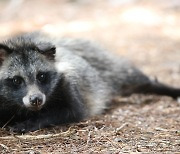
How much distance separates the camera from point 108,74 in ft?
25.2

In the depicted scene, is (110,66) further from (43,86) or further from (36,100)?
(36,100)

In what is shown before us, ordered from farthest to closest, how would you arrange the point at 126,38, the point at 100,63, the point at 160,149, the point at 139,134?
the point at 126,38, the point at 100,63, the point at 139,134, the point at 160,149

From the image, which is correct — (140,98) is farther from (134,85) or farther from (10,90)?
(10,90)

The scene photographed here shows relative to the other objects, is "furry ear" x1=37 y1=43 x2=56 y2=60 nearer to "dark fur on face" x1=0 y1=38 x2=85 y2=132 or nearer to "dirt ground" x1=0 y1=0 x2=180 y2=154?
"dark fur on face" x1=0 y1=38 x2=85 y2=132

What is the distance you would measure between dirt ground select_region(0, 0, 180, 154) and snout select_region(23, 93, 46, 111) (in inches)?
12.7

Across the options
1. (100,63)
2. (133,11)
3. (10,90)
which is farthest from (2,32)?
(10,90)

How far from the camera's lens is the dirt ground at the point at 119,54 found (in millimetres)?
4949

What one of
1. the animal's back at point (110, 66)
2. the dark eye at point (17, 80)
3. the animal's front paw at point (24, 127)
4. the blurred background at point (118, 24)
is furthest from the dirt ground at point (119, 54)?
the dark eye at point (17, 80)

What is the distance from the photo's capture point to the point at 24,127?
18.3ft

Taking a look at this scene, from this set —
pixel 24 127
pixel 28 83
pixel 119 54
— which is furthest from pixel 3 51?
pixel 119 54

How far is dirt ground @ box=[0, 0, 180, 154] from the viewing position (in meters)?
4.95

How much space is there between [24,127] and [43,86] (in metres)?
0.53

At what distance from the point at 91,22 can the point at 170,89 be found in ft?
24.6

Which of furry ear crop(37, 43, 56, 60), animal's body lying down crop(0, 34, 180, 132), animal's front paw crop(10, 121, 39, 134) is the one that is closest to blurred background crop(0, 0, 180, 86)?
animal's body lying down crop(0, 34, 180, 132)
